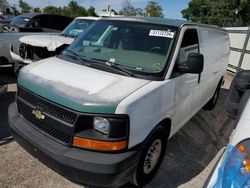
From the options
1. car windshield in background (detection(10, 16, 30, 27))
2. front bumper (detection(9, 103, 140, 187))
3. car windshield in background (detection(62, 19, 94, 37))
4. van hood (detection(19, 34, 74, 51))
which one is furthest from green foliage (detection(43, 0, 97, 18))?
front bumper (detection(9, 103, 140, 187))

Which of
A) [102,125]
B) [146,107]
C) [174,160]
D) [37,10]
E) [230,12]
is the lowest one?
[37,10]

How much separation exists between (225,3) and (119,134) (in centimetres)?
4644

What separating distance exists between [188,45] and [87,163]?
90.4 inches

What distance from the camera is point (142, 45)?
Answer: 10.9 ft

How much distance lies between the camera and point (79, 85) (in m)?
2.55

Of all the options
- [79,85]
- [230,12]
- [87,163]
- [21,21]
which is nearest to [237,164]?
[87,163]

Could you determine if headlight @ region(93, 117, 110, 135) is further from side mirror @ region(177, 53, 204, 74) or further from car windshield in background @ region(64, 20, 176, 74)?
side mirror @ region(177, 53, 204, 74)

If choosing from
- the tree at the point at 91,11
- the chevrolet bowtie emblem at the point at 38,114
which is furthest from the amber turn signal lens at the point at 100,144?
the tree at the point at 91,11

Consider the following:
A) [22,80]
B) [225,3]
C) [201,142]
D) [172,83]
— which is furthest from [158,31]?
[225,3]

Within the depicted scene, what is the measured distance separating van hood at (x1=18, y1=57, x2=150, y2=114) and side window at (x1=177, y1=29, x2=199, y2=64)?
89 centimetres

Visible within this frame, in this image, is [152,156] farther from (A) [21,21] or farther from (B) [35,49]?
(A) [21,21]

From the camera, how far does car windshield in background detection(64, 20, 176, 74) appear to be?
3.10 metres

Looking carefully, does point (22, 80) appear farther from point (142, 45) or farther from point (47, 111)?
point (142, 45)

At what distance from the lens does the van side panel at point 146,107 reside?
2.38 m
